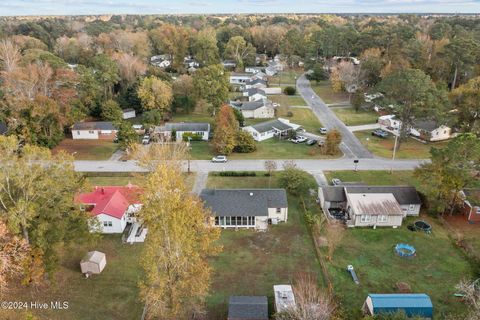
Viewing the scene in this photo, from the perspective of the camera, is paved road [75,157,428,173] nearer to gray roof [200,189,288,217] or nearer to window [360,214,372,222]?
gray roof [200,189,288,217]

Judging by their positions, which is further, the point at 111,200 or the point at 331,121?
the point at 331,121

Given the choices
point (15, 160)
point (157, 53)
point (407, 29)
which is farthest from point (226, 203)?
point (157, 53)

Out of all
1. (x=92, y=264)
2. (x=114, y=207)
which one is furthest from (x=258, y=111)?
(x=92, y=264)

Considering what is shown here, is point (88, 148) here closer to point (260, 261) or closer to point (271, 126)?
point (271, 126)

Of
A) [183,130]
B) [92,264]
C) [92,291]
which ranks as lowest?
[92,291]

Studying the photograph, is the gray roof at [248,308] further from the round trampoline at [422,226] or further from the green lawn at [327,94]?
the green lawn at [327,94]

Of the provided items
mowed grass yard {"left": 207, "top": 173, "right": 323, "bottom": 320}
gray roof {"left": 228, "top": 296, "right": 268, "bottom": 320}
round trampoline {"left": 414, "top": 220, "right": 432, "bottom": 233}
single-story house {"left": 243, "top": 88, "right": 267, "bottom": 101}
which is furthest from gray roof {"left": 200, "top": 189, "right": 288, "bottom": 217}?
single-story house {"left": 243, "top": 88, "right": 267, "bottom": 101}
